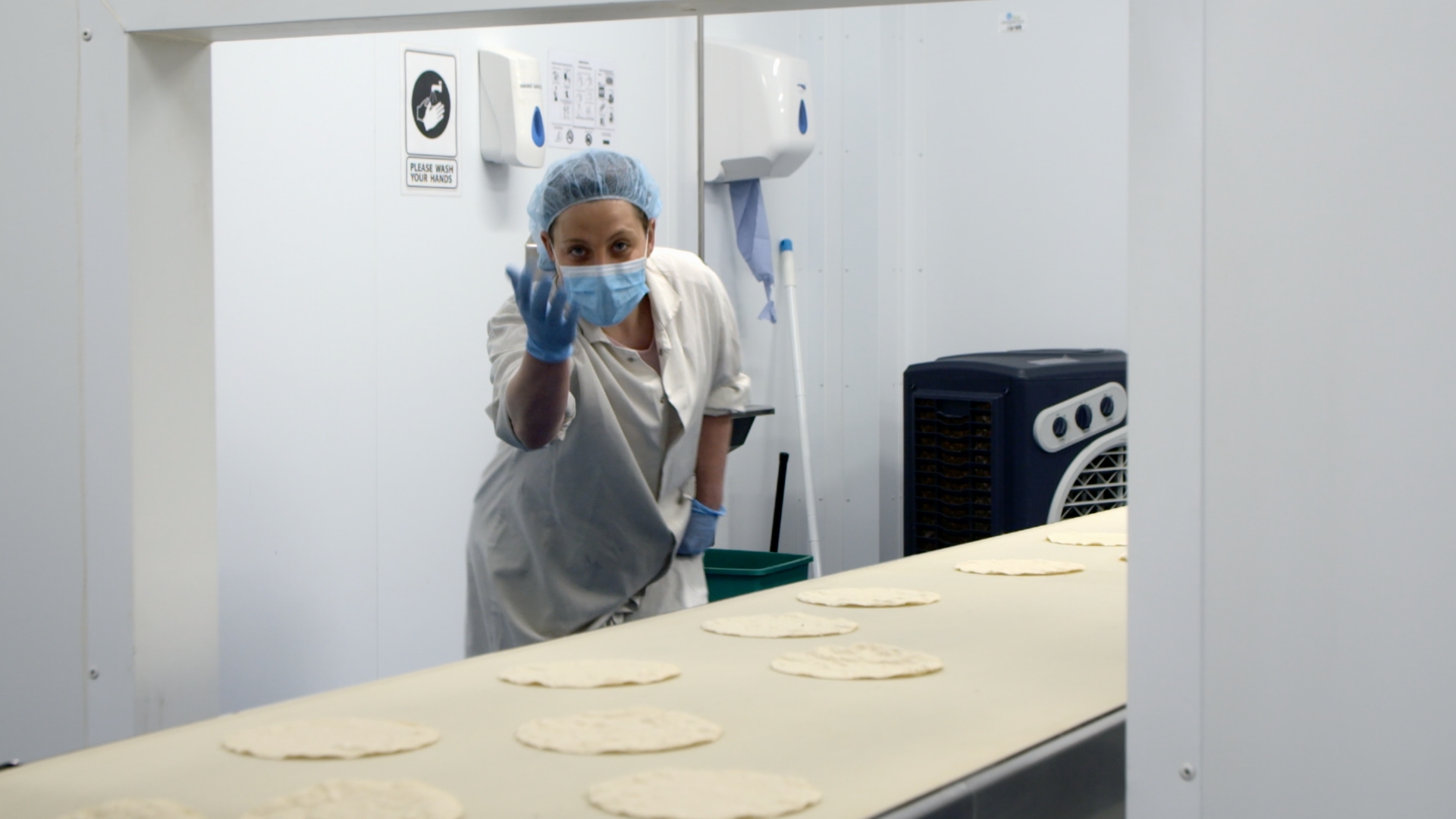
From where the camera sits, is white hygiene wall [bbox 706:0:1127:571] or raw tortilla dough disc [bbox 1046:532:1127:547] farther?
white hygiene wall [bbox 706:0:1127:571]

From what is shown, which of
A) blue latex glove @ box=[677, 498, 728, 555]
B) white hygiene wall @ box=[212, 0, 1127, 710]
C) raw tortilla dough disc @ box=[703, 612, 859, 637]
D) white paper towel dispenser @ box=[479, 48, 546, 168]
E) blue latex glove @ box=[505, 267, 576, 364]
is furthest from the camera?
white paper towel dispenser @ box=[479, 48, 546, 168]

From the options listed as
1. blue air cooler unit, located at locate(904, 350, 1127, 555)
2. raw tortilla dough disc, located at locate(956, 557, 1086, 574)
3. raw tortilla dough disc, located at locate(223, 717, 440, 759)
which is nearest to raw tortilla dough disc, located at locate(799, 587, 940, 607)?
raw tortilla dough disc, located at locate(956, 557, 1086, 574)

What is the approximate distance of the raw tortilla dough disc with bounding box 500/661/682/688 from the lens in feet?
4.21

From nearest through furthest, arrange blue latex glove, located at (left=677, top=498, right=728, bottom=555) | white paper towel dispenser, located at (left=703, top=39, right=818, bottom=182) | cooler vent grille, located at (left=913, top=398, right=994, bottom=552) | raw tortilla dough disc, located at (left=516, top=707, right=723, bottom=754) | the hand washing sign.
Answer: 1. raw tortilla dough disc, located at (left=516, top=707, right=723, bottom=754)
2. blue latex glove, located at (left=677, top=498, right=728, bottom=555)
3. the hand washing sign
4. cooler vent grille, located at (left=913, top=398, right=994, bottom=552)
5. white paper towel dispenser, located at (left=703, top=39, right=818, bottom=182)

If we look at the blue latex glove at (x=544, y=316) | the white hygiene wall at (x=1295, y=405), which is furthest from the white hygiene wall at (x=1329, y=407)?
the blue latex glove at (x=544, y=316)

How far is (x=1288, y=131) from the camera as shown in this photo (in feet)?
2.66

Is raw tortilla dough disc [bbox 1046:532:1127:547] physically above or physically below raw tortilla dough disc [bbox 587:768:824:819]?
above

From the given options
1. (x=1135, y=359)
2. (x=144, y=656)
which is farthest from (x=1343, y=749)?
(x=144, y=656)

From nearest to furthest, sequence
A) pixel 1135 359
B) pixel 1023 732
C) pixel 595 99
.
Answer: pixel 1135 359 → pixel 1023 732 → pixel 595 99

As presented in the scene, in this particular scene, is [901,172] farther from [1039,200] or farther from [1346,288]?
[1346,288]

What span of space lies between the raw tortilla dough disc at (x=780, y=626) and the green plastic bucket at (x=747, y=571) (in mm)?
1323

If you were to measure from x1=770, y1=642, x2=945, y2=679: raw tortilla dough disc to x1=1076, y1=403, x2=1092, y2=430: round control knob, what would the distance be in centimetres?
188

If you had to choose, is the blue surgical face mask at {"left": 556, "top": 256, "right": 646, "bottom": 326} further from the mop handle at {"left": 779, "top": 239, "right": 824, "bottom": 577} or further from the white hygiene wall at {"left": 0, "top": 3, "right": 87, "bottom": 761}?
the mop handle at {"left": 779, "top": 239, "right": 824, "bottom": 577}

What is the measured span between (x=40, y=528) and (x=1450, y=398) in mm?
1263
